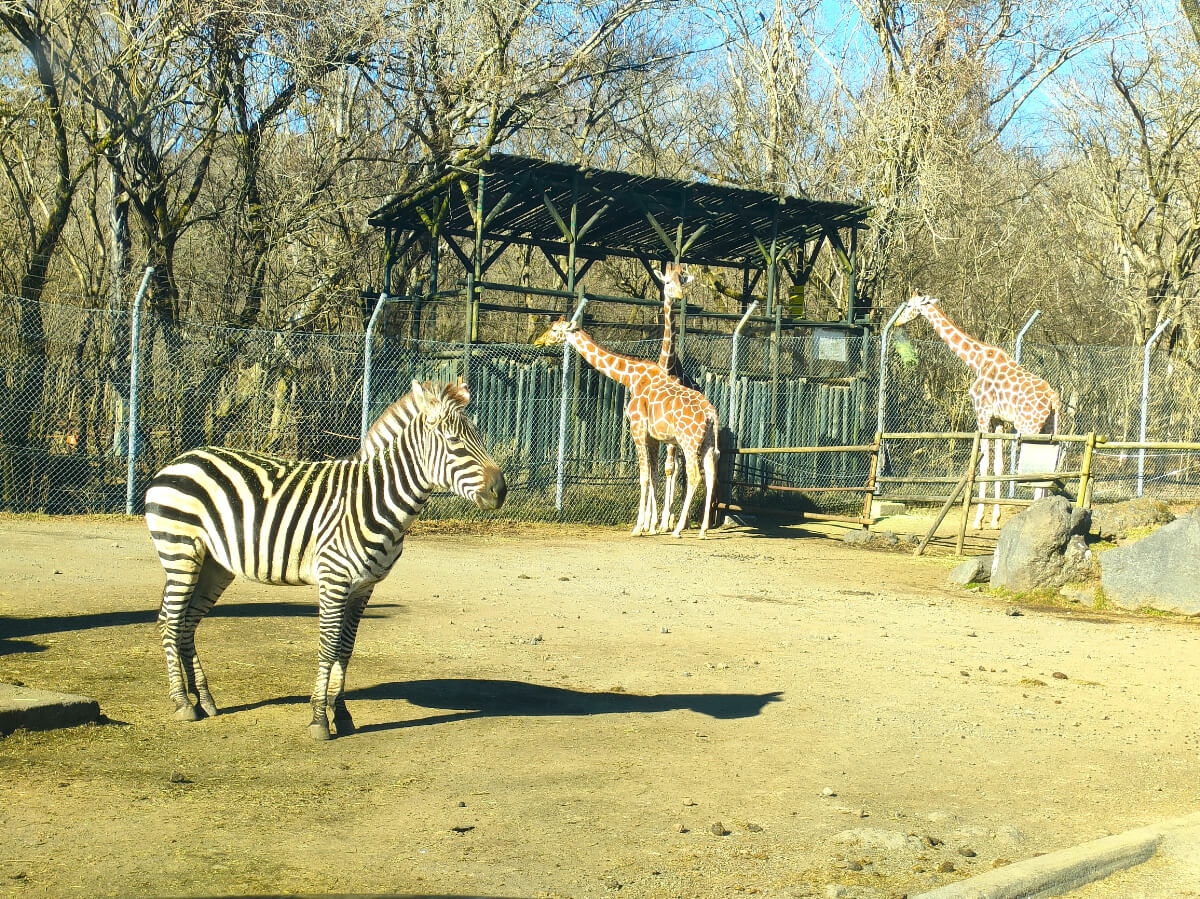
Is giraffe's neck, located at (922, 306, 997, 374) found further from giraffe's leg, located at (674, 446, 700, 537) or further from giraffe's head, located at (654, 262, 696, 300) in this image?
giraffe's leg, located at (674, 446, 700, 537)

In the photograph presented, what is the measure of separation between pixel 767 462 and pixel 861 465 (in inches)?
71.0

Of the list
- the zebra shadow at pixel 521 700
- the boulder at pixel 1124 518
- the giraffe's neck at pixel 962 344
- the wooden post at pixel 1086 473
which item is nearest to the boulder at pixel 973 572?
the wooden post at pixel 1086 473

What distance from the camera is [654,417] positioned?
15.9 m

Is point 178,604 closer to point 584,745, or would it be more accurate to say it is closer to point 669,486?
point 584,745

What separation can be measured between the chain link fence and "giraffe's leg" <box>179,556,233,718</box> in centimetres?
783

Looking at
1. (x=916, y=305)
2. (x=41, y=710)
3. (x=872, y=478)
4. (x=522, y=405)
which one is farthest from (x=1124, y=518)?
(x=41, y=710)

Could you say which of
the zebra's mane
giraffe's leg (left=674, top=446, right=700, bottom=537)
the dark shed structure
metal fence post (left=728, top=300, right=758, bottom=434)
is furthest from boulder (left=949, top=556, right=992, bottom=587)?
the zebra's mane

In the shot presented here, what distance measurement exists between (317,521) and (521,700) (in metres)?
1.56

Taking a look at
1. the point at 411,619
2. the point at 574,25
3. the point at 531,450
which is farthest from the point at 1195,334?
the point at 411,619

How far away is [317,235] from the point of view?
765 inches

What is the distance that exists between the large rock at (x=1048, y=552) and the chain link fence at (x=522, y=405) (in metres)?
6.43

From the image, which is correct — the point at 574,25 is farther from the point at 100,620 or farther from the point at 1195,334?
the point at 1195,334

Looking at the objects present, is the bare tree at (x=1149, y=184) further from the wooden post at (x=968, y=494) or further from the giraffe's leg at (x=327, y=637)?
the giraffe's leg at (x=327, y=637)

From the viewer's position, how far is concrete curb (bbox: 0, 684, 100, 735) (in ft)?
17.2
